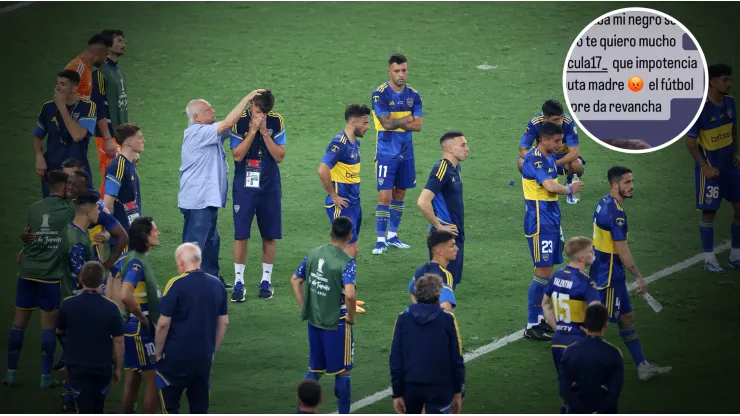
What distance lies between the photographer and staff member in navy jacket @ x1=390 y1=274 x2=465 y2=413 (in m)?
9.62

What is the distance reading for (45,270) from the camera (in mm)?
11914

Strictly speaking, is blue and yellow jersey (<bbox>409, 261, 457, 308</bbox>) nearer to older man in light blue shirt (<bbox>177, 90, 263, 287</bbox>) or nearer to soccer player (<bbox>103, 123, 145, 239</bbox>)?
older man in light blue shirt (<bbox>177, 90, 263, 287</bbox>)

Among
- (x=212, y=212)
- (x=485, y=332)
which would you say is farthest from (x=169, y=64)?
(x=485, y=332)

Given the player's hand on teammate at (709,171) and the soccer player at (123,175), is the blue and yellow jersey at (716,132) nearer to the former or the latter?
the player's hand on teammate at (709,171)

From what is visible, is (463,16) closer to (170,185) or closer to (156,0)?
(156,0)

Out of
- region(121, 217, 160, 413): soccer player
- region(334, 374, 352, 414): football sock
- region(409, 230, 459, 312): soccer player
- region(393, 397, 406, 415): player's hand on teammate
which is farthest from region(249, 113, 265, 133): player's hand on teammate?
region(393, 397, 406, 415): player's hand on teammate

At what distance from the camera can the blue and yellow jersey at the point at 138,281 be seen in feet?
35.0

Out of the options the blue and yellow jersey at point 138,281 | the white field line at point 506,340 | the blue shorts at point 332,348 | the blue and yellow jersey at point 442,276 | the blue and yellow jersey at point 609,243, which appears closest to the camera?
the blue and yellow jersey at point 442,276

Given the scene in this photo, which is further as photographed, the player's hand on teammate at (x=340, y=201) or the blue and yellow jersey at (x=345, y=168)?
the blue and yellow jersey at (x=345, y=168)

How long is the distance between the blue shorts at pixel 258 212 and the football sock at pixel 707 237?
221 inches

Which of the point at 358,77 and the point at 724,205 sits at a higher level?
the point at 358,77

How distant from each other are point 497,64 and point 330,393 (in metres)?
14.0

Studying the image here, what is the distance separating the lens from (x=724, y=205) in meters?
18.4

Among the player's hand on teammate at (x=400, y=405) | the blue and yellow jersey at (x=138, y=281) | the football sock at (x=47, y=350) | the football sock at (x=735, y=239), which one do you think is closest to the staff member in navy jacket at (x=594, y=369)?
the player's hand on teammate at (x=400, y=405)
